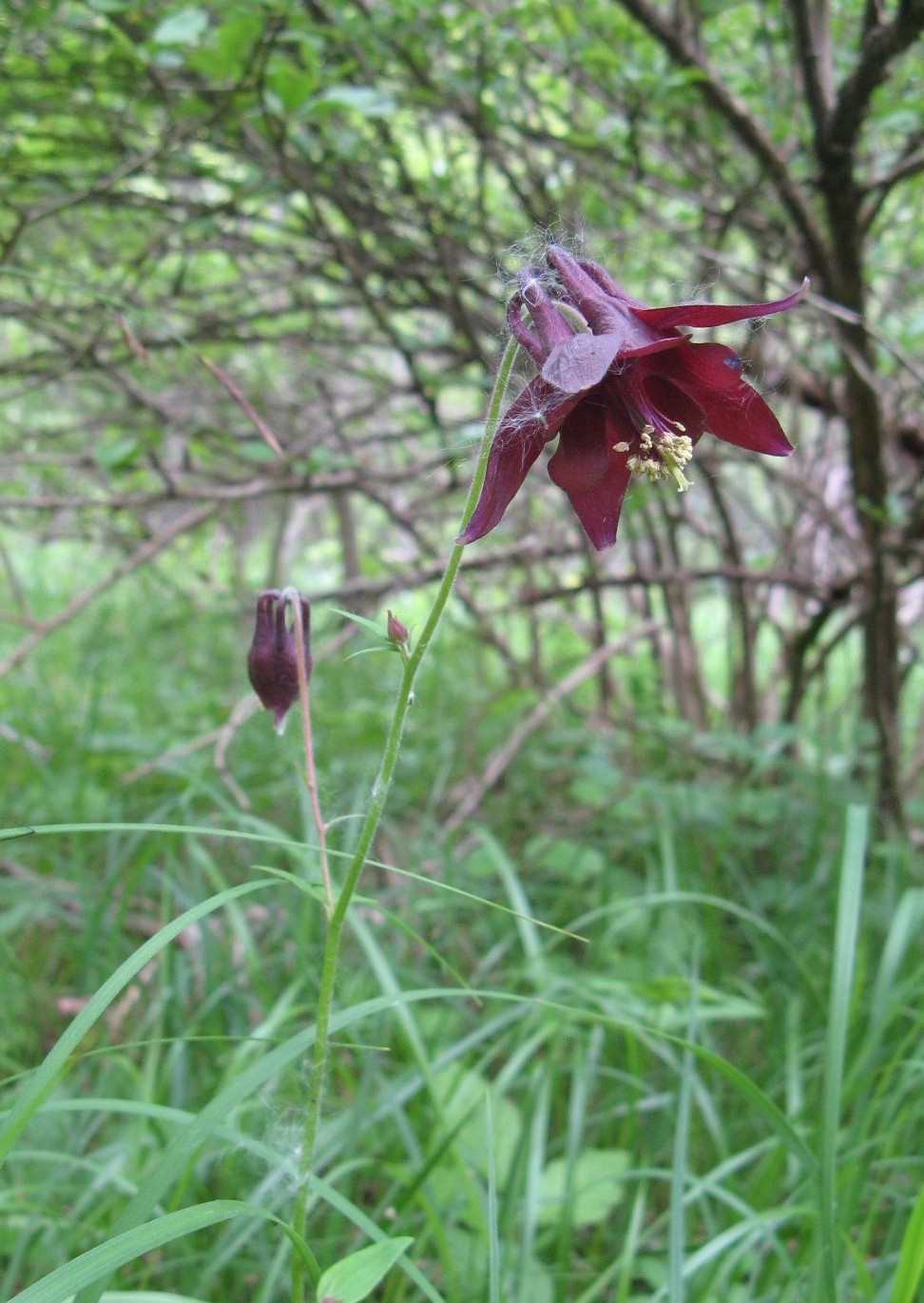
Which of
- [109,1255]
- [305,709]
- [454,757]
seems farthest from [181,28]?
[454,757]

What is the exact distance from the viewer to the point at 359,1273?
89 cm

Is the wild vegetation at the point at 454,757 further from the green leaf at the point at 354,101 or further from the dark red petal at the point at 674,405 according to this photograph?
the dark red petal at the point at 674,405

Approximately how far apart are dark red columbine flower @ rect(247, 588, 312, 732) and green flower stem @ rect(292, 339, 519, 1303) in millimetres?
235

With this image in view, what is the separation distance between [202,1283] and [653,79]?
88.1 inches

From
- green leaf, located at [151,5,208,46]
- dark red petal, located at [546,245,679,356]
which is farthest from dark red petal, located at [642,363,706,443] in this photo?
green leaf, located at [151,5,208,46]

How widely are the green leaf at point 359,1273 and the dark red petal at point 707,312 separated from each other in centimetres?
83

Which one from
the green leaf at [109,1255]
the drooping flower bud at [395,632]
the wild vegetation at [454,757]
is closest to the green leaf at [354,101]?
the wild vegetation at [454,757]

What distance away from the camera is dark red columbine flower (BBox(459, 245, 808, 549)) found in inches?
34.5

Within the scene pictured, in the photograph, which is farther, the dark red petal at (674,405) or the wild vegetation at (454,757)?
the wild vegetation at (454,757)

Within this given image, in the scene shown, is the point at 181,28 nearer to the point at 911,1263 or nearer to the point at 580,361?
the point at 580,361

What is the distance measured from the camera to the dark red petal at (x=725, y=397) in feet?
3.17

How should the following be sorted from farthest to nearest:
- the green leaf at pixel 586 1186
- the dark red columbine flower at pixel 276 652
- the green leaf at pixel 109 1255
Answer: the green leaf at pixel 586 1186, the dark red columbine flower at pixel 276 652, the green leaf at pixel 109 1255

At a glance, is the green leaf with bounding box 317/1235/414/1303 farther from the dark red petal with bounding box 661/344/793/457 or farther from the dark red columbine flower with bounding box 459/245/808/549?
the dark red petal with bounding box 661/344/793/457

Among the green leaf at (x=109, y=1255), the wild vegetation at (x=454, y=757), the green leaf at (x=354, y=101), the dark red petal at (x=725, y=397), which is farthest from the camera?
the green leaf at (x=354, y=101)
